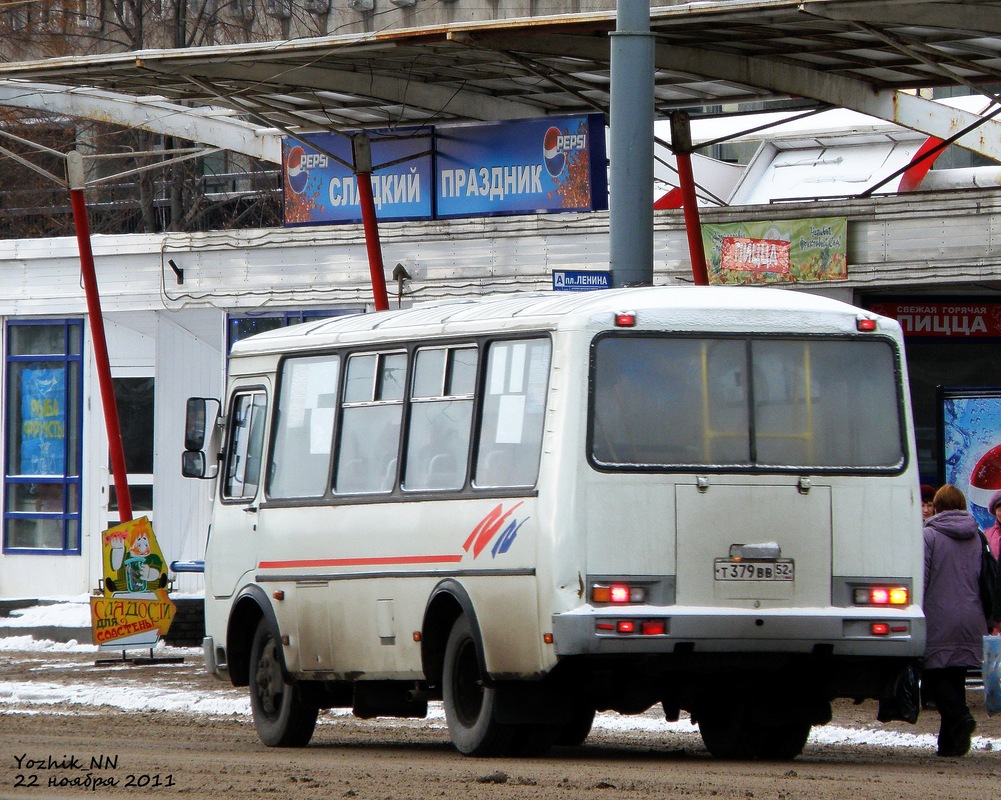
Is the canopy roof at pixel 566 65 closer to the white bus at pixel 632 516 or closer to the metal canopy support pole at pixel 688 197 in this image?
the metal canopy support pole at pixel 688 197

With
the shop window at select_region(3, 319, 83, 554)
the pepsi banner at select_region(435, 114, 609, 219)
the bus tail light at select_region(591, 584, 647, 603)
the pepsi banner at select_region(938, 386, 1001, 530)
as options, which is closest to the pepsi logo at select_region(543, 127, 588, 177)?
the pepsi banner at select_region(435, 114, 609, 219)

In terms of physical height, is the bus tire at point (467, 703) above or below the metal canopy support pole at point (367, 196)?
below

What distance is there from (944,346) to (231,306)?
27.0 ft

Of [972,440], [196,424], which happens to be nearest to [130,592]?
[196,424]

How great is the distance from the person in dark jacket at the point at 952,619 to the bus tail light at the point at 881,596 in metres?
1.12

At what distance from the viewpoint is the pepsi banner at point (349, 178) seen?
23.0 m

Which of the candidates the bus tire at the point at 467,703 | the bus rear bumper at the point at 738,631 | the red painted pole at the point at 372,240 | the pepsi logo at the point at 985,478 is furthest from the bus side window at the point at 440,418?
the red painted pole at the point at 372,240

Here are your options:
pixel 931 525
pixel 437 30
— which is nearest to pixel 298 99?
pixel 437 30

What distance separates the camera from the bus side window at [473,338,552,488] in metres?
11.0

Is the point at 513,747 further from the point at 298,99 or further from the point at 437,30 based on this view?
the point at 298,99

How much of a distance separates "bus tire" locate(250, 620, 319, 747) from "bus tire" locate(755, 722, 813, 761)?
111 inches

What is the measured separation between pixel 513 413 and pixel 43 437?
637 inches

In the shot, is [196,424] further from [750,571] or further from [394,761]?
[750,571]

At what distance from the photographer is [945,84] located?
68.4 ft
